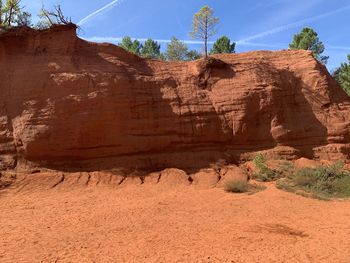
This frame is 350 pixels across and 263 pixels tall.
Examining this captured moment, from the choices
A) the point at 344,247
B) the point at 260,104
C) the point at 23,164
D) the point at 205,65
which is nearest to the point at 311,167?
the point at 260,104

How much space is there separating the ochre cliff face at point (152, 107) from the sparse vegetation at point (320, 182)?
2138mm

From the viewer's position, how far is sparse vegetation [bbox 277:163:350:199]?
14.2 m

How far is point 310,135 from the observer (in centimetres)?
1817

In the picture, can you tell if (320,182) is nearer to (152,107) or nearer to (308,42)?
(152,107)

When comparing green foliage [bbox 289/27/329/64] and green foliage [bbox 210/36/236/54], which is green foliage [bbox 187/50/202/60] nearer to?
green foliage [bbox 210/36/236/54]

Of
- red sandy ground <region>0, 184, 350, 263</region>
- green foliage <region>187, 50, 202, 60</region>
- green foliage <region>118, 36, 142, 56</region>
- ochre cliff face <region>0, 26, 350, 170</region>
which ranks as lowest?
red sandy ground <region>0, 184, 350, 263</region>

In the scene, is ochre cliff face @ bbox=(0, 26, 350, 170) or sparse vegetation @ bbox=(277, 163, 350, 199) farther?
ochre cliff face @ bbox=(0, 26, 350, 170)

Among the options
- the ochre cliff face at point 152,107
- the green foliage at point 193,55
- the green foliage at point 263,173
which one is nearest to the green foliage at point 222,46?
the green foliage at point 193,55

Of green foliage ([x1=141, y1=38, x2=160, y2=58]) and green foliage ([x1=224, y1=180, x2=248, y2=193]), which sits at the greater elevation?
green foliage ([x1=141, y1=38, x2=160, y2=58])

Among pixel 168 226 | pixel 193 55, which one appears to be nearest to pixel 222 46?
pixel 193 55

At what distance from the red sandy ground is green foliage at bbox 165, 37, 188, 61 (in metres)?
20.3

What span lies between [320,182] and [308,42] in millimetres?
24865

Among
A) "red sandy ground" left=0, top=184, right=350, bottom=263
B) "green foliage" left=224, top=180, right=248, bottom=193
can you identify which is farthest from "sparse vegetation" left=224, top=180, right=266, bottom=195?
"red sandy ground" left=0, top=184, right=350, bottom=263

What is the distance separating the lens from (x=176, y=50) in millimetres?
32656
